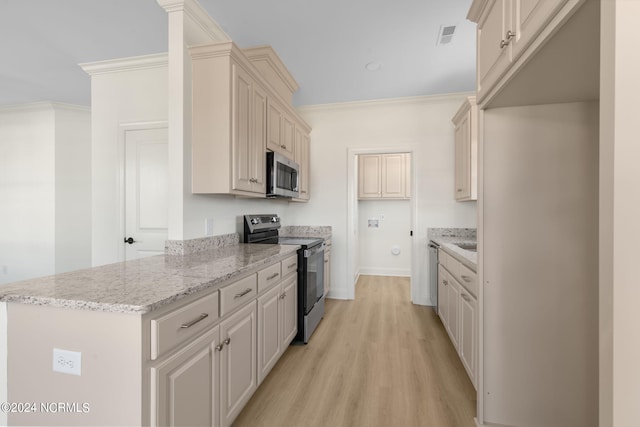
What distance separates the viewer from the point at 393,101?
12.5 feet

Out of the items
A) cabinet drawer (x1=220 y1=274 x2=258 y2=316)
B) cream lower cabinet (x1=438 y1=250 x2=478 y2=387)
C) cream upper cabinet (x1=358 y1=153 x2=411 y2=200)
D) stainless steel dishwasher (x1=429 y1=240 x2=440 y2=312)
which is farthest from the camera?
cream upper cabinet (x1=358 y1=153 x2=411 y2=200)

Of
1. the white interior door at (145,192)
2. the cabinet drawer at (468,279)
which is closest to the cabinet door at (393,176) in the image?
the cabinet drawer at (468,279)

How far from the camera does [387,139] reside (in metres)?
3.88

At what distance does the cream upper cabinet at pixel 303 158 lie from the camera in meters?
3.51

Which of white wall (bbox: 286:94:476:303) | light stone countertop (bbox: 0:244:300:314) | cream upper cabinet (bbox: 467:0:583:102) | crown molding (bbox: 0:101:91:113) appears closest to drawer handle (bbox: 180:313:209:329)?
light stone countertop (bbox: 0:244:300:314)

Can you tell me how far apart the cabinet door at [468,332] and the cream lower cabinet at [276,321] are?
1325 millimetres

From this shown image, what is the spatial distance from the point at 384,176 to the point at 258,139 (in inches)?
125

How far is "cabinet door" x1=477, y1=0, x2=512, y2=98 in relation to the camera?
4.04 ft

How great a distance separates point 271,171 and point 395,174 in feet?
10.2

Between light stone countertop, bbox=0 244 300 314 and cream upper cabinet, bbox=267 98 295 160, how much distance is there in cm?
140

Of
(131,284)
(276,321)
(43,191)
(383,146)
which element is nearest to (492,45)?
(131,284)

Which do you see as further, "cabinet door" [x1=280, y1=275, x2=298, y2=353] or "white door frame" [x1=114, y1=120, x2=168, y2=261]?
"white door frame" [x1=114, y1=120, x2=168, y2=261]

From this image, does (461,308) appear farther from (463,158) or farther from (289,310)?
(463,158)

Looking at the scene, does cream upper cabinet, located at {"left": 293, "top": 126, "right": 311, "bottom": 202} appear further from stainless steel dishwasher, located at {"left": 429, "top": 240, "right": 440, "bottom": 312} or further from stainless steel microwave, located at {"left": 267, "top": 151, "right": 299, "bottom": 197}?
stainless steel dishwasher, located at {"left": 429, "top": 240, "right": 440, "bottom": 312}
